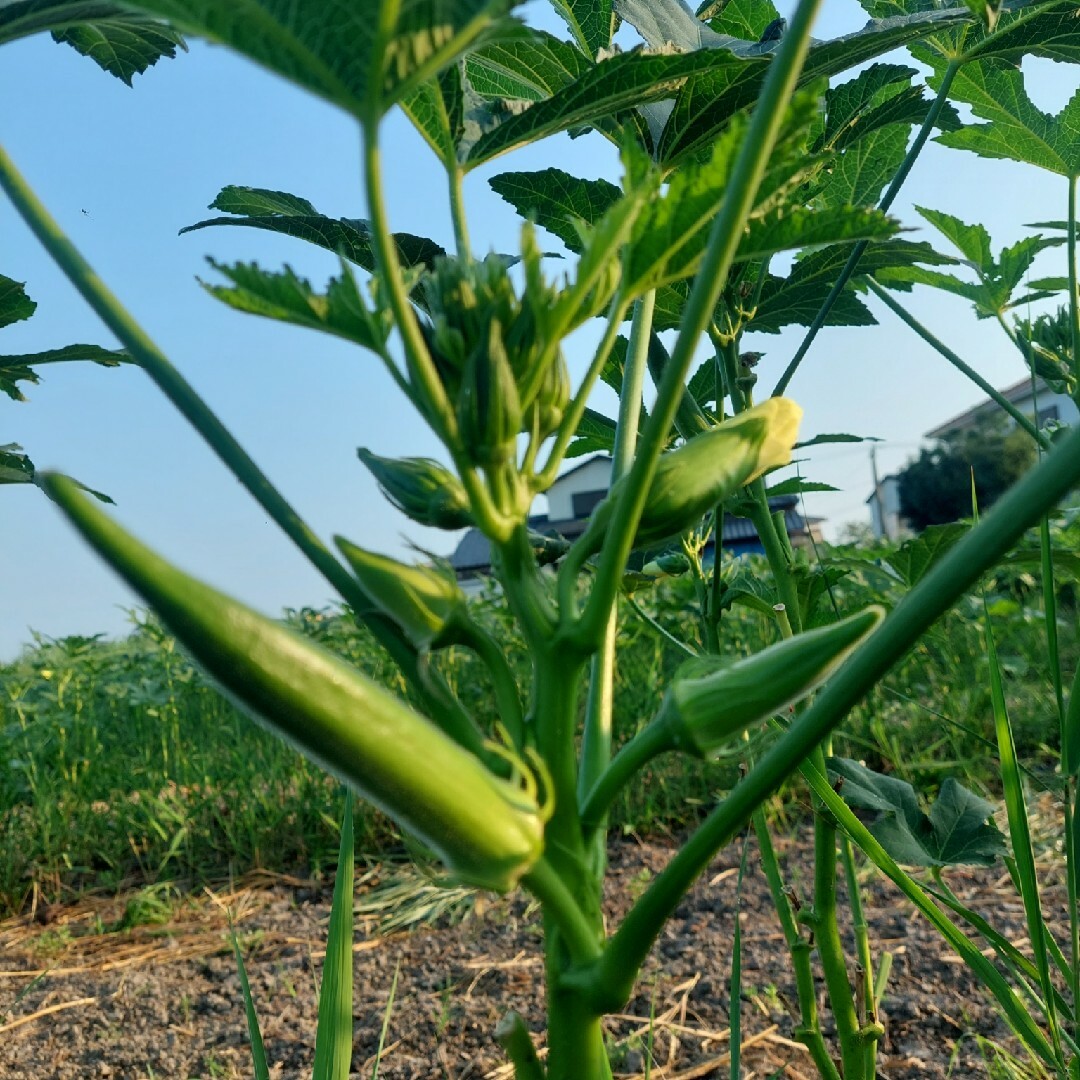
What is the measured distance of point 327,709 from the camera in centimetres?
39

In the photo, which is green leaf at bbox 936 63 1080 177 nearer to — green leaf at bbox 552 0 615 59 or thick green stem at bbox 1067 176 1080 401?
thick green stem at bbox 1067 176 1080 401

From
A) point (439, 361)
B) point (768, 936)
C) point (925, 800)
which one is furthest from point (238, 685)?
point (925, 800)

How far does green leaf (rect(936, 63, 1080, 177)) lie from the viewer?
1.22 m

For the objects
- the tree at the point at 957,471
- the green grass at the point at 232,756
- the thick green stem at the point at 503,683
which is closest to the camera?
the thick green stem at the point at 503,683

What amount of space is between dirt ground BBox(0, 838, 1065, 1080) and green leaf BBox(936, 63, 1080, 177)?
1.19m

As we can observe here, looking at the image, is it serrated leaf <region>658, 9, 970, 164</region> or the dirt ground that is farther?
the dirt ground

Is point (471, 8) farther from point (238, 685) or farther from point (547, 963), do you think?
point (547, 963)

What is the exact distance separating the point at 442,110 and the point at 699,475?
29 centimetres

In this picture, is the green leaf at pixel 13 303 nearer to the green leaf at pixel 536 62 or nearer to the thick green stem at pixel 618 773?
the green leaf at pixel 536 62

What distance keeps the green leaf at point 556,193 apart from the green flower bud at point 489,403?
0.40 metres

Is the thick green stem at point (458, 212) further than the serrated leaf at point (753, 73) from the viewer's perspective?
No

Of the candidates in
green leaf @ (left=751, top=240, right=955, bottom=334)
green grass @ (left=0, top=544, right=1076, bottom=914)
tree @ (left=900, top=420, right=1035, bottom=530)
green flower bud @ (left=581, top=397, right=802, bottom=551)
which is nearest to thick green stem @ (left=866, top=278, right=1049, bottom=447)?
green leaf @ (left=751, top=240, right=955, bottom=334)

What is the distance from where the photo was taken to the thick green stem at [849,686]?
39 cm

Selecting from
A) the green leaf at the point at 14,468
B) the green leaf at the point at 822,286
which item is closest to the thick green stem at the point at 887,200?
the green leaf at the point at 822,286
